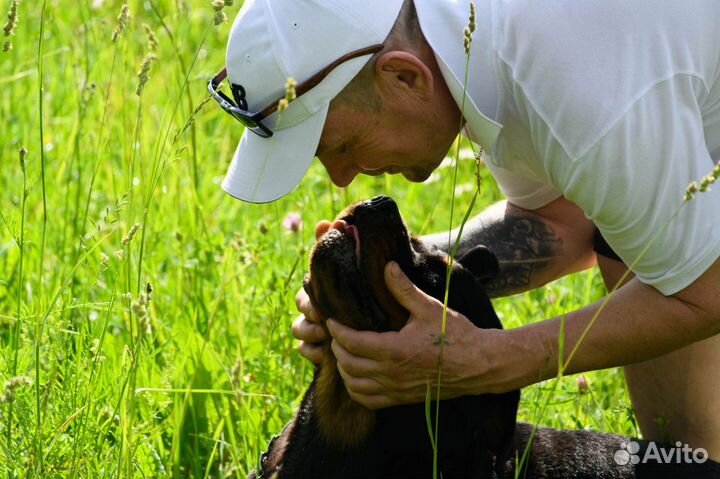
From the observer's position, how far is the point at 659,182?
243 centimetres

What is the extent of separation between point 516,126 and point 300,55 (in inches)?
21.7

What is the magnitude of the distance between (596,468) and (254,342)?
1169mm

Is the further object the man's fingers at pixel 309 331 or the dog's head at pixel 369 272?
the man's fingers at pixel 309 331

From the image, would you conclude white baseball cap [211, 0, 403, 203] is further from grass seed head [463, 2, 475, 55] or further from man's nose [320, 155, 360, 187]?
grass seed head [463, 2, 475, 55]

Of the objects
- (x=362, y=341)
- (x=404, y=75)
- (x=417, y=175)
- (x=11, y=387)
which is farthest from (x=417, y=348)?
(x=11, y=387)

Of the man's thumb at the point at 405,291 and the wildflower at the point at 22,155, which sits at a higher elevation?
the wildflower at the point at 22,155

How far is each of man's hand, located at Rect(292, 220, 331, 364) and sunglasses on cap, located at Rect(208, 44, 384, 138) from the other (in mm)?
338

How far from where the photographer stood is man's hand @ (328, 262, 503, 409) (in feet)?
8.64

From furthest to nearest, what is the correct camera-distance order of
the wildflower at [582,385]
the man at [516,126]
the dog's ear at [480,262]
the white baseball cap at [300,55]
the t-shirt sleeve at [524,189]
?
the t-shirt sleeve at [524,189] < the wildflower at [582,385] < the dog's ear at [480,262] < the white baseball cap at [300,55] < the man at [516,126]

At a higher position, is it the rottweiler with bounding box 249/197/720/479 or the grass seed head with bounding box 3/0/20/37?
the grass seed head with bounding box 3/0/20/37

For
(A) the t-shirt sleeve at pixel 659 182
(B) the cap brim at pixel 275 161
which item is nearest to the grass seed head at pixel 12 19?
(B) the cap brim at pixel 275 161

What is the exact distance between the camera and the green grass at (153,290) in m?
2.64

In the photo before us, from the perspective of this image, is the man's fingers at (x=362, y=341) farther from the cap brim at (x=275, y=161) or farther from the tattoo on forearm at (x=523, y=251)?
the tattoo on forearm at (x=523, y=251)

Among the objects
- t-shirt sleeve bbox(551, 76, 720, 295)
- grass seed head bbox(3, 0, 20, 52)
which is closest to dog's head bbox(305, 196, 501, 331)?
t-shirt sleeve bbox(551, 76, 720, 295)
